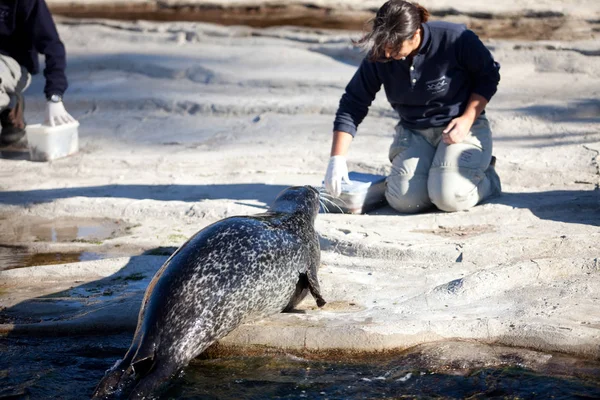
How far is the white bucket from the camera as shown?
6.94 metres

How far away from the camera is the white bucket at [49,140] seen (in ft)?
22.8

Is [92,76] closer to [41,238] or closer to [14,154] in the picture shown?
[14,154]

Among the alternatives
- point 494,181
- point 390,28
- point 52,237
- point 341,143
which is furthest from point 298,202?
point 52,237

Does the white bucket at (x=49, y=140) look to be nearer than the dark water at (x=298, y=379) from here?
No

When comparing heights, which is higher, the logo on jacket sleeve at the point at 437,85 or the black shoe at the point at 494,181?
the logo on jacket sleeve at the point at 437,85

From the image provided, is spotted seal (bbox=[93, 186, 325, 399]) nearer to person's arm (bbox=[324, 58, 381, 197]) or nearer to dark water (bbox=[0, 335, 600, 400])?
dark water (bbox=[0, 335, 600, 400])

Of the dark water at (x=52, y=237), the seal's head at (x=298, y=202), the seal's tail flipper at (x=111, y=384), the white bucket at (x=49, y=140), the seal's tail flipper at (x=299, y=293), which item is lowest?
the dark water at (x=52, y=237)

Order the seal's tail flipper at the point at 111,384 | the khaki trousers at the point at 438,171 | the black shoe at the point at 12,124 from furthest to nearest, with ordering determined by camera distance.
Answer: the black shoe at the point at 12,124 < the khaki trousers at the point at 438,171 < the seal's tail flipper at the point at 111,384

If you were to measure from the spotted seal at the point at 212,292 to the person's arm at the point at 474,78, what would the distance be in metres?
1.47

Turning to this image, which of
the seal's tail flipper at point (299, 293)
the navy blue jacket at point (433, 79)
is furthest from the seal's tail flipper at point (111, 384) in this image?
the navy blue jacket at point (433, 79)

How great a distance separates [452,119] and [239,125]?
9.59 feet

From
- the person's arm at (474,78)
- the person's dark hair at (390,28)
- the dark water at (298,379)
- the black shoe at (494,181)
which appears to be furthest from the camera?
the black shoe at (494,181)

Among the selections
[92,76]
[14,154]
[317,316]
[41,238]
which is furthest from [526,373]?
[92,76]

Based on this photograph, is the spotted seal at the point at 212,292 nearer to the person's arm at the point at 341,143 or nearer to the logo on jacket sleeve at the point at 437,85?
the person's arm at the point at 341,143
